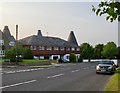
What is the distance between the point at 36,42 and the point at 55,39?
1406 centimetres

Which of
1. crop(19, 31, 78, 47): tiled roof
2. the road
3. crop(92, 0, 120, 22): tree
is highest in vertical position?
crop(19, 31, 78, 47): tiled roof

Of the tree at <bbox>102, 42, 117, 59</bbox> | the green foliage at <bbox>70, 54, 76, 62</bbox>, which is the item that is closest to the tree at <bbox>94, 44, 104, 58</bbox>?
the tree at <bbox>102, 42, 117, 59</bbox>

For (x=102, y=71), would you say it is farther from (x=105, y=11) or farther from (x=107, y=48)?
(x=107, y=48)

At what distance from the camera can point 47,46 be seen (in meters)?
105

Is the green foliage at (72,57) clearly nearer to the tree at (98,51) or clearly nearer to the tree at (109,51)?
the tree at (98,51)

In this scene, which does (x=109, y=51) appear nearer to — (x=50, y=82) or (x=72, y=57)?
(x=72, y=57)

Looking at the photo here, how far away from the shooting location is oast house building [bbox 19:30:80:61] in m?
101

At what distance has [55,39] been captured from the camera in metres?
114

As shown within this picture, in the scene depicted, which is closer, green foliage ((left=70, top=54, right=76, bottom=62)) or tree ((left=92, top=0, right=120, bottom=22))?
tree ((left=92, top=0, right=120, bottom=22))

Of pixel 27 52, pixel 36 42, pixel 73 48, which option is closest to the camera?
pixel 27 52

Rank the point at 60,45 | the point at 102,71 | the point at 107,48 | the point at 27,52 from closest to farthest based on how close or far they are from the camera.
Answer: the point at 102,71 < the point at 27,52 < the point at 60,45 < the point at 107,48

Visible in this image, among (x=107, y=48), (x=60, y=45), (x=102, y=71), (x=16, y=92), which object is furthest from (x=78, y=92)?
(x=107, y=48)

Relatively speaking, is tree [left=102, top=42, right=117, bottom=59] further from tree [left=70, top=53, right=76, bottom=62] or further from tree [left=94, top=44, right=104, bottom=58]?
tree [left=70, top=53, right=76, bottom=62]

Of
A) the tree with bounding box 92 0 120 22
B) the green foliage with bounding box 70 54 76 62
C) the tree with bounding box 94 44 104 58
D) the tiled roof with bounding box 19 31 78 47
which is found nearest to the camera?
the tree with bounding box 92 0 120 22
